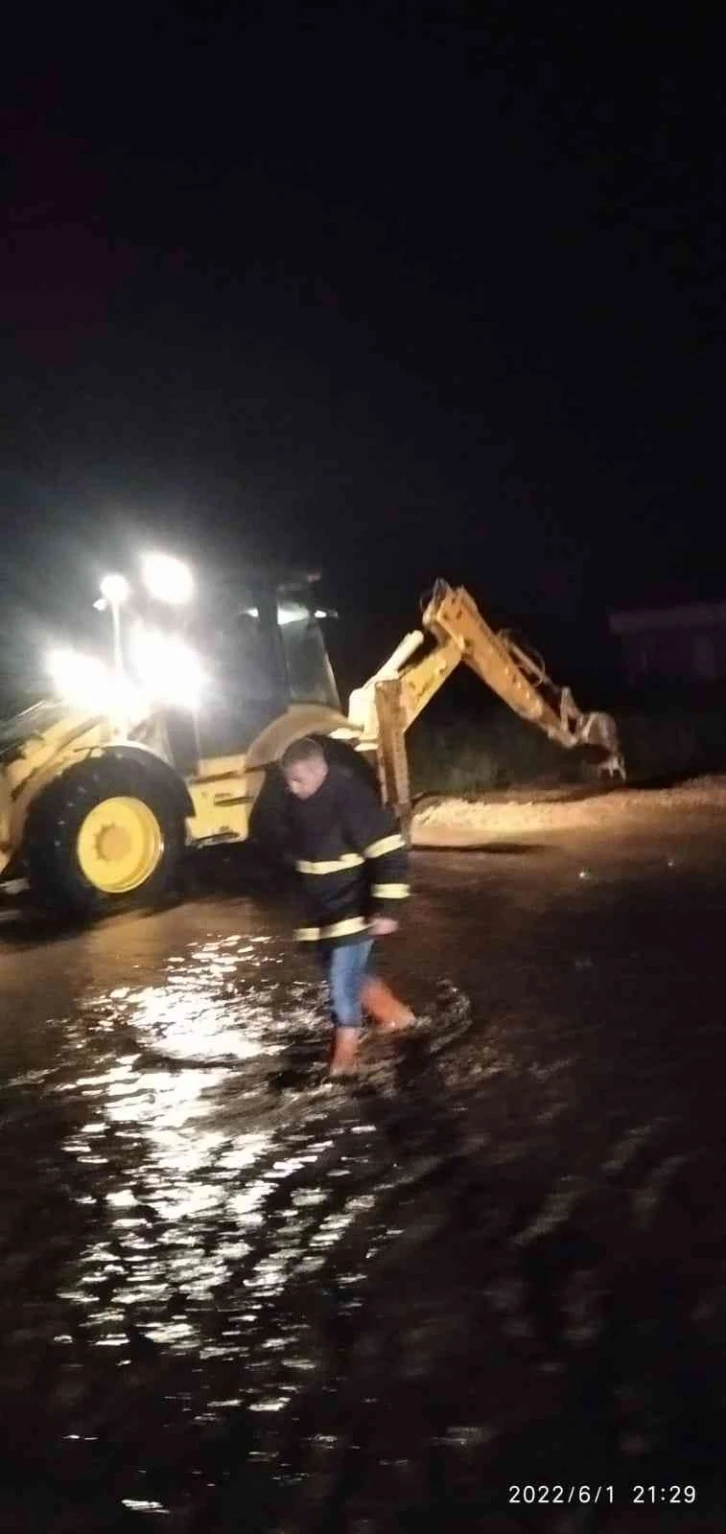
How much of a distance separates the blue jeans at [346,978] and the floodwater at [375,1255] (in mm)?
325

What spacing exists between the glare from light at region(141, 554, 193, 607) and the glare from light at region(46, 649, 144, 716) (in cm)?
81

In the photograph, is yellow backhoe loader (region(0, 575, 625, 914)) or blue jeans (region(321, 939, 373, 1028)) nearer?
blue jeans (region(321, 939, 373, 1028))

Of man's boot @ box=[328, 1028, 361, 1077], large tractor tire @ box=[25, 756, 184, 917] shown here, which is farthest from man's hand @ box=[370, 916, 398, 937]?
large tractor tire @ box=[25, 756, 184, 917]

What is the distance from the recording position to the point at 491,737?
24.0 m

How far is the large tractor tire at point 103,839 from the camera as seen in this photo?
13.8 metres

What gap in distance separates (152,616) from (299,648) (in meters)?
1.61

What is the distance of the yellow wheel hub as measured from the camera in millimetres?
14133

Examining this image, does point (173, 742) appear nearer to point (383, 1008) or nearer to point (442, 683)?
point (442, 683)

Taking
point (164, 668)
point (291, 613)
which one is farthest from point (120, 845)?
point (291, 613)

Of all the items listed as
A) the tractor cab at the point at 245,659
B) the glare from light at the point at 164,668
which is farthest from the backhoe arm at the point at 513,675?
the glare from light at the point at 164,668

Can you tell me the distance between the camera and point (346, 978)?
8000 mm
